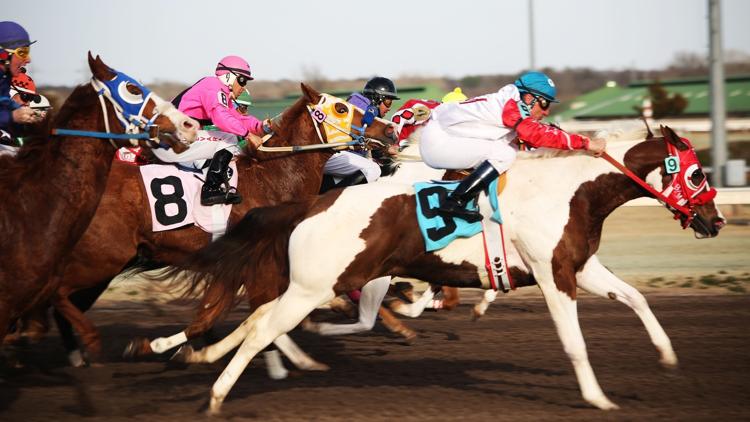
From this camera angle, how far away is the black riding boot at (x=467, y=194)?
215 inches

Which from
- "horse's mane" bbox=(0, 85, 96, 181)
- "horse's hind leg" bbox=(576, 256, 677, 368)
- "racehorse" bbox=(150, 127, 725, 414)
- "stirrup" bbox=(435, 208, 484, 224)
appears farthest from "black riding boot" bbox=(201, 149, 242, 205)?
"horse's hind leg" bbox=(576, 256, 677, 368)

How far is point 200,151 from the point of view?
682cm

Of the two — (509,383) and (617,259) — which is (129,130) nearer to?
(509,383)

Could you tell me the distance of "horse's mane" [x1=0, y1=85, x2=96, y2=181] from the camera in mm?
5031

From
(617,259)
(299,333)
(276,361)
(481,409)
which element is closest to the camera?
(481,409)

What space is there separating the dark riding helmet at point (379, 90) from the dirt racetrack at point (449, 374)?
2.20m

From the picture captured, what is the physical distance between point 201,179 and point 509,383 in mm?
2728

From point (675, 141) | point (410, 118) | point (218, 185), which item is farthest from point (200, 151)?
point (675, 141)

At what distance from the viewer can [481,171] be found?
5520 mm

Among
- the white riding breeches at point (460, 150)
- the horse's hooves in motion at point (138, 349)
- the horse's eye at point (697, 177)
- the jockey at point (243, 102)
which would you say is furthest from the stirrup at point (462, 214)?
the jockey at point (243, 102)

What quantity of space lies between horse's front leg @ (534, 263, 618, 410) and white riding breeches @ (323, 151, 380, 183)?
2.67 meters

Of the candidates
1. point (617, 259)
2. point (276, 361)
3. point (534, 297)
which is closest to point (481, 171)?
point (276, 361)

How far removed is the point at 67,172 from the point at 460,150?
248 centimetres

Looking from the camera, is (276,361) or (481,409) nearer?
(481,409)
